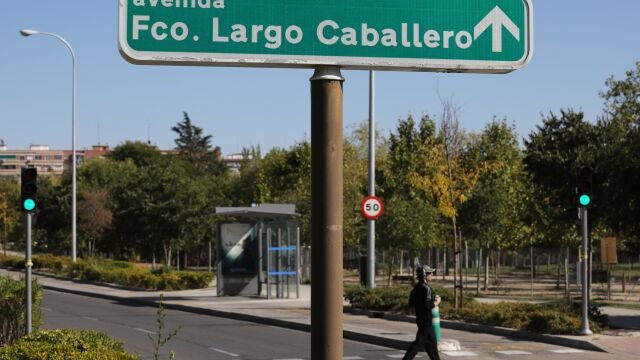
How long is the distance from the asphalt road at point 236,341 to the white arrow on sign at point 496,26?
1128cm

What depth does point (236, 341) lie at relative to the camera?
70.3 ft

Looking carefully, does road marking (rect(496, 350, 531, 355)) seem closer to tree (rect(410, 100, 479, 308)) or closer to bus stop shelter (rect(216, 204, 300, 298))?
tree (rect(410, 100, 479, 308))

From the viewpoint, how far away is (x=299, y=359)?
1775 cm

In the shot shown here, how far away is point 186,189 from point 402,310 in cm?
3252

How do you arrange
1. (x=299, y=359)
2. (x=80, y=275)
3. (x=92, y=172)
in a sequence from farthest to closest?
(x=92, y=172)
(x=80, y=275)
(x=299, y=359)

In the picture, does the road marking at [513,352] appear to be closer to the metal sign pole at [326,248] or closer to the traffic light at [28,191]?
the traffic light at [28,191]

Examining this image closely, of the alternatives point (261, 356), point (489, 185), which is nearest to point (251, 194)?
point (489, 185)

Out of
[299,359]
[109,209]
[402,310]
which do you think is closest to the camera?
[299,359]

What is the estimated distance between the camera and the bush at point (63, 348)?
8031mm

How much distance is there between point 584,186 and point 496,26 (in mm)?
17548

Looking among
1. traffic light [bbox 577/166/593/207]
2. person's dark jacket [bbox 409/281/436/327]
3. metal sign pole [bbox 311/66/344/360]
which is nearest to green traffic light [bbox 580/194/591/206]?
traffic light [bbox 577/166/593/207]

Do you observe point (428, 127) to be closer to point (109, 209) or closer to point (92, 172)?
point (109, 209)

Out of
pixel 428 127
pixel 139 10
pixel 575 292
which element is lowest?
pixel 575 292

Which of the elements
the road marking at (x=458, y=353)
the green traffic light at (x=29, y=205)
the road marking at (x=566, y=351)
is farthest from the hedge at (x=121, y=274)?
the green traffic light at (x=29, y=205)
